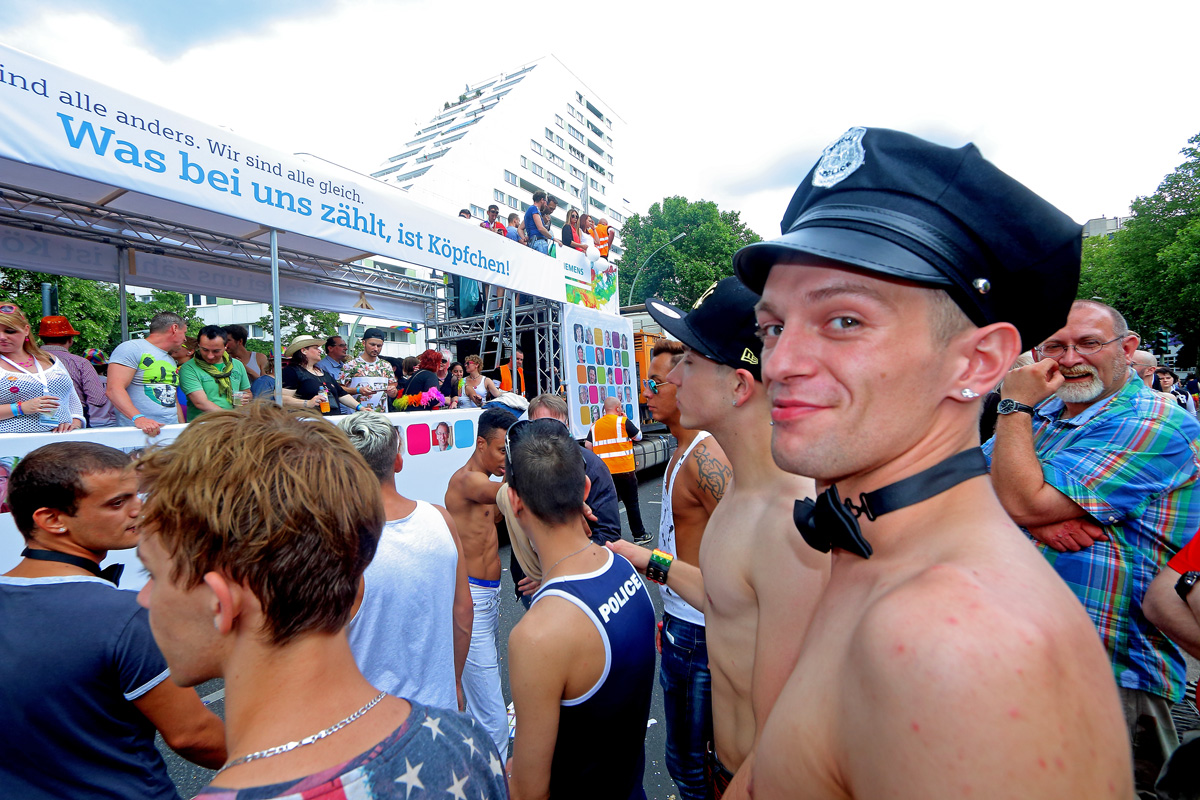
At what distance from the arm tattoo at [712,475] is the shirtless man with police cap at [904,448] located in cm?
170

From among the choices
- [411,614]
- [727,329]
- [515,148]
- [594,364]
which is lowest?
[411,614]

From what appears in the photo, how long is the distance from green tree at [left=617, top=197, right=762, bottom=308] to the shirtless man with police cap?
3272cm

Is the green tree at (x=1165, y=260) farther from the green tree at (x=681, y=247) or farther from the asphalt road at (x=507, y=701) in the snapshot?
the asphalt road at (x=507, y=701)

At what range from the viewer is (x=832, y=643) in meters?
0.87

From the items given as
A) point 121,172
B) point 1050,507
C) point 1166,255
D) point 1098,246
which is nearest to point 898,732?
point 1050,507

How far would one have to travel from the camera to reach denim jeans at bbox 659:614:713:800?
2324 mm

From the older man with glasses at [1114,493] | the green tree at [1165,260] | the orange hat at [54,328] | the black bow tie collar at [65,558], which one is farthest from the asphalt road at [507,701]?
the green tree at [1165,260]

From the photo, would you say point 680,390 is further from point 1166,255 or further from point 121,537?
point 1166,255

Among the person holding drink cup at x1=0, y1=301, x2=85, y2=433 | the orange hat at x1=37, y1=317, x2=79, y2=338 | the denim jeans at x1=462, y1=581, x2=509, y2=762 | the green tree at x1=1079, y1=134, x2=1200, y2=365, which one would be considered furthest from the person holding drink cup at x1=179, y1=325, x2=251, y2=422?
the green tree at x1=1079, y1=134, x2=1200, y2=365

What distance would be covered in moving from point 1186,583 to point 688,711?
68.7 inches

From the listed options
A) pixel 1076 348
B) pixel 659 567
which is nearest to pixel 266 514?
pixel 659 567

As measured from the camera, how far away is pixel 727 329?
7.63 ft

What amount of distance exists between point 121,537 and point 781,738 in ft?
7.32

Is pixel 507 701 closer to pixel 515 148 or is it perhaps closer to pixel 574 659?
pixel 574 659
